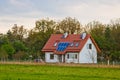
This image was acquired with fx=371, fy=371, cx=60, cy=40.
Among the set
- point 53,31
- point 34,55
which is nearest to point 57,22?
point 53,31

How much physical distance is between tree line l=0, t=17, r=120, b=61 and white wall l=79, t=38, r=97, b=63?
9.31 feet

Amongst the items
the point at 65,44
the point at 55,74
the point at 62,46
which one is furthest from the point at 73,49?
the point at 55,74

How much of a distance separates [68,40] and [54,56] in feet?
15.5

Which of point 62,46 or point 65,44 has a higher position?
point 65,44

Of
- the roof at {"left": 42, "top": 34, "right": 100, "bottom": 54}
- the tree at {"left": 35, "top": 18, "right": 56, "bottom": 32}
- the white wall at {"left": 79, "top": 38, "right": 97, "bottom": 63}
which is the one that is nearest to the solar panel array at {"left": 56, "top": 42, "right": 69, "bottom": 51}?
the roof at {"left": 42, "top": 34, "right": 100, "bottom": 54}

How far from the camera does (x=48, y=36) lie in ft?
323

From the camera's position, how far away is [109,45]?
8444 cm

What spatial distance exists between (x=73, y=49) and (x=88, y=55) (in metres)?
4.26

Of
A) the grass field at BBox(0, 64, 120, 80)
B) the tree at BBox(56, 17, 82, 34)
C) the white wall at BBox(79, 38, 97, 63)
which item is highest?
the tree at BBox(56, 17, 82, 34)

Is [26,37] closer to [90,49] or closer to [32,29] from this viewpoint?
[32,29]

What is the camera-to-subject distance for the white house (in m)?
78.6

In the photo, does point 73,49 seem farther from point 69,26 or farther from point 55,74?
point 55,74

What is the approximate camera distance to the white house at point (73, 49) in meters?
78.6

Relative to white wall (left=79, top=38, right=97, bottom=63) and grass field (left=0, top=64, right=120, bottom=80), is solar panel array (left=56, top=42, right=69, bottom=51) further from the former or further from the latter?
grass field (left=0, top=64, right=120, bottom=80)
